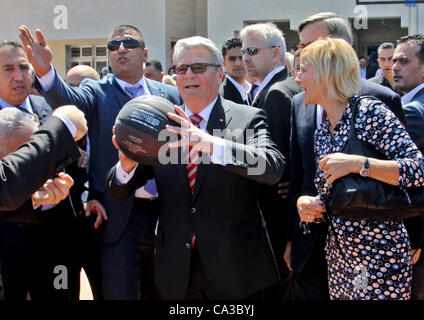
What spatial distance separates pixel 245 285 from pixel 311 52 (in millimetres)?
1522

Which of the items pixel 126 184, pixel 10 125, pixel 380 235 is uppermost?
pixel 10 125

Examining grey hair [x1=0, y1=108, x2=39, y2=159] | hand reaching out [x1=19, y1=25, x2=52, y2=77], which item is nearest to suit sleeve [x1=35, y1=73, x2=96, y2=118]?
hand reaching out [x1=19, y1=25, x2=52, y2=77]

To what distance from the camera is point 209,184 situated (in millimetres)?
3016

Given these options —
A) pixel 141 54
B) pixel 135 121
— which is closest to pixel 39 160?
pixel 135 121

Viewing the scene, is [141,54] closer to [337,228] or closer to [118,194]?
[118,194]

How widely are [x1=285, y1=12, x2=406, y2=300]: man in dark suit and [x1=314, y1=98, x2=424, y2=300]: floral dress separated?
0.37m

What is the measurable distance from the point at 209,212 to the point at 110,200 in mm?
1038

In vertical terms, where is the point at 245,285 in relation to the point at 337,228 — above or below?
below

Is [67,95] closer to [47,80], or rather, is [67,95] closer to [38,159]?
[47,80]

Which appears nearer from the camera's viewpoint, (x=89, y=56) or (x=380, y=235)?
(x=380, y=235)

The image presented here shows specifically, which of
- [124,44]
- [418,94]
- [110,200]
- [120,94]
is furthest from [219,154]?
[418,94]

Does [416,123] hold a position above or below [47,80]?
below

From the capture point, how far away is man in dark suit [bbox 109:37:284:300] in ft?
9.84

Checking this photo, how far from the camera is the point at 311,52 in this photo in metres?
2.92
